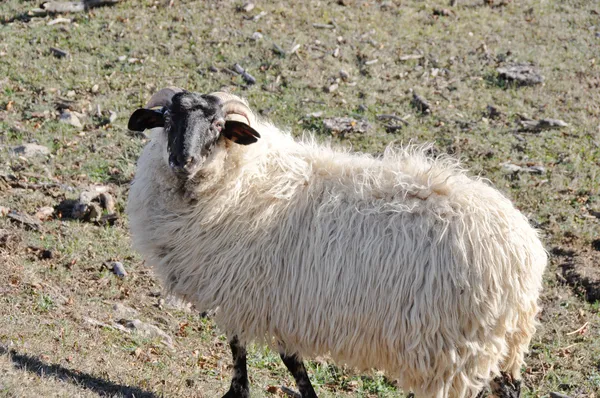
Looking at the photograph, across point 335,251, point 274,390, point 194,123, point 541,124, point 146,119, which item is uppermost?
point 194,123

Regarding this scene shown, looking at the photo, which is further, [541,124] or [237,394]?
[541,124]

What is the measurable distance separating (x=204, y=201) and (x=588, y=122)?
28.1ft

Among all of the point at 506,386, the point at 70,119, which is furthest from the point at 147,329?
the point at 70,119

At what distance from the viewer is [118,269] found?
801 cm

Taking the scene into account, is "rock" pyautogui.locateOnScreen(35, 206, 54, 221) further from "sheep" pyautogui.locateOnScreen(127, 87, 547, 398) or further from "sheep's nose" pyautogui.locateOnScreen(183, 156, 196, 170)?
"sheep's nose" pyautogui.locateOnScreen(183, 156, 196, 170)

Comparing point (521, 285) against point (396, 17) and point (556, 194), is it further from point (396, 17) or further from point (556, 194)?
point (396, 17)

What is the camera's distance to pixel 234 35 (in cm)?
1379

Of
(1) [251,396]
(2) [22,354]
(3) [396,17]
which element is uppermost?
(3) [396,17]

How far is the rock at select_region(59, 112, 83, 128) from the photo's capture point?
10805 millimetres

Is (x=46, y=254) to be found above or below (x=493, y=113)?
below

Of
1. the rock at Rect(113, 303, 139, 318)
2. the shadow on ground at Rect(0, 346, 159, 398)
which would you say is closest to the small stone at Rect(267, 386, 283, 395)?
the shadow on ground at Rect(0, 346, 159, 398)

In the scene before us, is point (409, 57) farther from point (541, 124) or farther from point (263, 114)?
point (263, 114)

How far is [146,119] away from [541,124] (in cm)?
799

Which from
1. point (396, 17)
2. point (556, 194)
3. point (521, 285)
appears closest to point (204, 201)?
point (521, 285)
